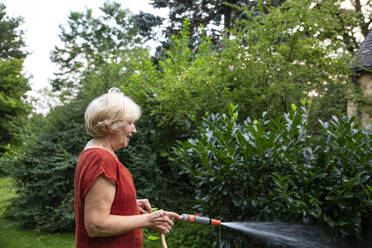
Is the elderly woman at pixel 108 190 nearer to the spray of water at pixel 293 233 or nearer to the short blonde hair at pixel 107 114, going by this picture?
the short blonde hair at pixel 107 114

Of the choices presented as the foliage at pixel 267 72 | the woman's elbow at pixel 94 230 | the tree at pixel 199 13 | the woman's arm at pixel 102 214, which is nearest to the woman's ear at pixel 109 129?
the woman's arm at pixel 102 214

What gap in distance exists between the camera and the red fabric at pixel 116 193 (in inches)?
63.4

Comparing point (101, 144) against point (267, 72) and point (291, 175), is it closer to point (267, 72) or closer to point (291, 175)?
point (291, 175)

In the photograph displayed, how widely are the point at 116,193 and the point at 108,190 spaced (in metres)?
0.11

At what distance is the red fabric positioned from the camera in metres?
1.61

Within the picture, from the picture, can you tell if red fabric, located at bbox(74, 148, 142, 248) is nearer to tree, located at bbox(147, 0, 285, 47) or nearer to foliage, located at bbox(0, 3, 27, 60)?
tree, located at bbox(147, 0, 285, 47)

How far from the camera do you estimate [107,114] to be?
5.84 ft

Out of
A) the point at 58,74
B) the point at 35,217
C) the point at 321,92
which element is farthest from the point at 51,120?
the point at 58,74

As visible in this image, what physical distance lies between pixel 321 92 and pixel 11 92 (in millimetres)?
19133

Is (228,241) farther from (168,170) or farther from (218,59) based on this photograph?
(218,59)

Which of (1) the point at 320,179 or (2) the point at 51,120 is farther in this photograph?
(2) the point at 51,120

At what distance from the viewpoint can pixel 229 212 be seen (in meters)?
3.83

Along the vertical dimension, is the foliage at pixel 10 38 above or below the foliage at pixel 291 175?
above

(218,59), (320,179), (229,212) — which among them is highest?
(218,59)
